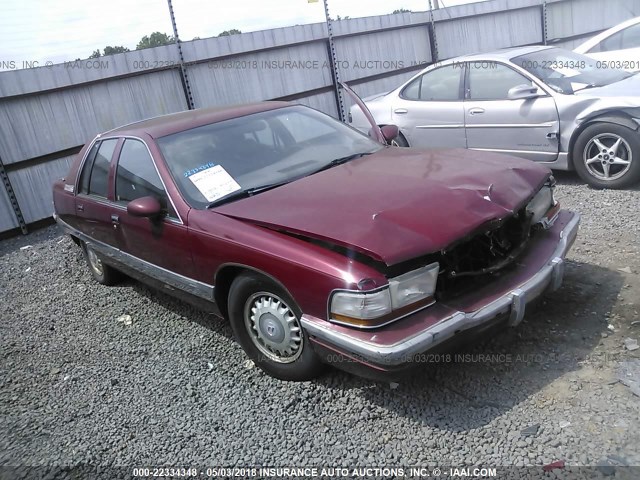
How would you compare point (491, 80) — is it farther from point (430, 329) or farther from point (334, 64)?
point (430, 329)

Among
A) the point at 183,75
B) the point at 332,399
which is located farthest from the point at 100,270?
the point at 183,75

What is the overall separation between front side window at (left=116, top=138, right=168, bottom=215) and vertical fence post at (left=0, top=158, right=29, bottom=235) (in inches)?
164

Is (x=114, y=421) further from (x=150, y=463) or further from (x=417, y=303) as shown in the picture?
(x=417, y=303)

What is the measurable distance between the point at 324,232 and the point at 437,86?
477cm

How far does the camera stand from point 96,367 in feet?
12.6

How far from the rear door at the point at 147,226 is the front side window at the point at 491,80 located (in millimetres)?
4211

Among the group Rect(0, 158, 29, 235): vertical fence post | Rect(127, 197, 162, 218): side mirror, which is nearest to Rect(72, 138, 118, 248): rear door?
Rect(127, 197, 162, 218): side mirror

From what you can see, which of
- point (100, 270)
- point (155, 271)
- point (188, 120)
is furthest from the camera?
point (100, 270)

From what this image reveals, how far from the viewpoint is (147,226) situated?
12.4 ft

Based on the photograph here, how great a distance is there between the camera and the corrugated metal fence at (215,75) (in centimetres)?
748

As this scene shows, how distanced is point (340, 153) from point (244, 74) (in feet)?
19.4

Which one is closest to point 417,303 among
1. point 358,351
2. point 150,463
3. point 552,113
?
point 358,351

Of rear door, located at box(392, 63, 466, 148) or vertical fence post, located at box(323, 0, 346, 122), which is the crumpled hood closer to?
rear door, located at box(392, 63, 466, 148)

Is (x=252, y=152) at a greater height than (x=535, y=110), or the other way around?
(x=252, y=152)
